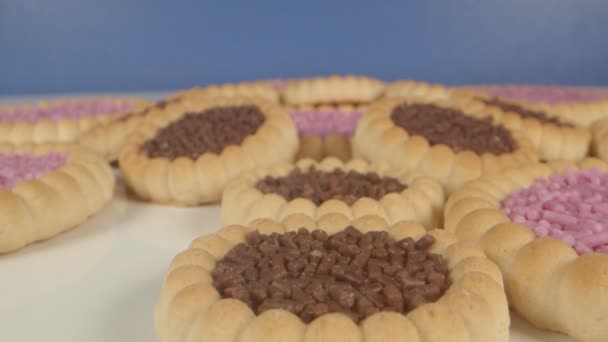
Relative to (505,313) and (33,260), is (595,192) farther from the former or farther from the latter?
(33,260)

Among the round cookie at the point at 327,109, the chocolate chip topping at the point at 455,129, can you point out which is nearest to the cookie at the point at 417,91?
the round cookie at the point at 327,109

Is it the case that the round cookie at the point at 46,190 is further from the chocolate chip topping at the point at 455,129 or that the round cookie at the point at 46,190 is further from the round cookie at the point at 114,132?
the chocolate chip topping at the point at 455,129

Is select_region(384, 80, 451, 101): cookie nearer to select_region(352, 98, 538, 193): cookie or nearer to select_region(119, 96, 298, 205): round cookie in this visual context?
select_region(352, 98, 538, 193): cookie

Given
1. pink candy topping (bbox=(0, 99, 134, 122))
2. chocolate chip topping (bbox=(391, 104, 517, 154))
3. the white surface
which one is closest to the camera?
the white surface

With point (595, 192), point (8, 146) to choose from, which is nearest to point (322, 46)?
point (8, 146)

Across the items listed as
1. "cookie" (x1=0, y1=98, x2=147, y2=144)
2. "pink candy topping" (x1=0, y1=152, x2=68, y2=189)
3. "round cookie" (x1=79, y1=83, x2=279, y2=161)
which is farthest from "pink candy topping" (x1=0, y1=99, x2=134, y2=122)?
"pink candy topping" (x1=0, y1=152, x2=68, y2=189)

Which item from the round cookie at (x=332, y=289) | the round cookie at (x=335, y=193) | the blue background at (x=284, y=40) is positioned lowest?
the blue background at (x=284, y=40)
